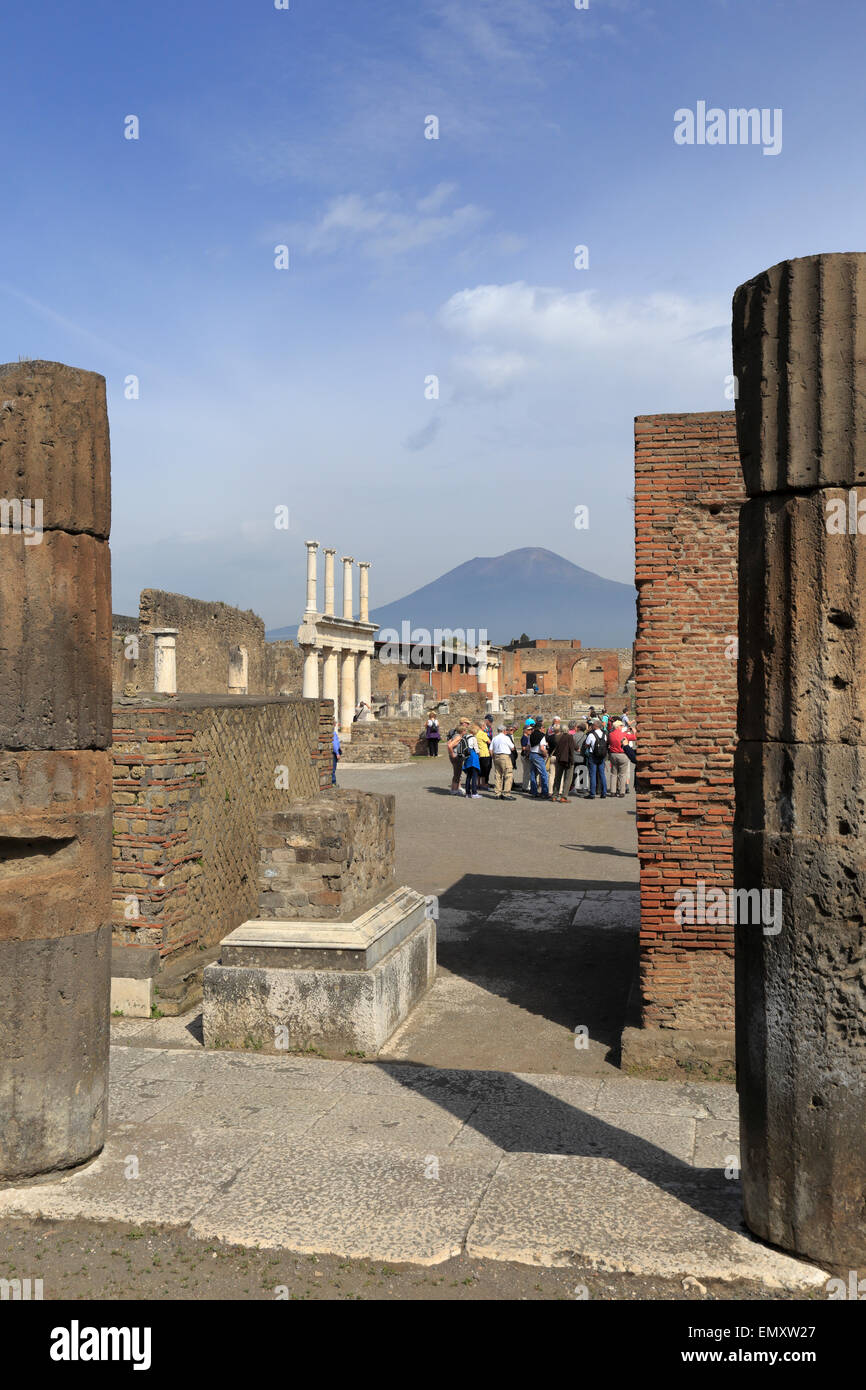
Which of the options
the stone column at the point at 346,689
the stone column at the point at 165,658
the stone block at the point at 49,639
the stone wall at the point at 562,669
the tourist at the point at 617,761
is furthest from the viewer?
the stone wall at the point at 562,669

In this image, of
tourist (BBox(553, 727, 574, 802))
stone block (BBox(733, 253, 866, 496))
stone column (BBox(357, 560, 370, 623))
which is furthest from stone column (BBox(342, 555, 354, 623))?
stone block (BBox(733, 253, 866, 496))

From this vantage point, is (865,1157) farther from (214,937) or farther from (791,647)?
(214,937)

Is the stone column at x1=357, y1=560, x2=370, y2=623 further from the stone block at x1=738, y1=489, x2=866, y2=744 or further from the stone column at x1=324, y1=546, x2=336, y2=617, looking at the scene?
the stone block at x1=738, y1=489, x2=866, y2=744

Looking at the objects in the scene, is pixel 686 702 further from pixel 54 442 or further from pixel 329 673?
pixel 329 673

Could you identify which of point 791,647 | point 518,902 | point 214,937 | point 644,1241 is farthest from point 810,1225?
point 518,902

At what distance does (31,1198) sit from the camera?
13.9ft

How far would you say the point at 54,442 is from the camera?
435 centimetres

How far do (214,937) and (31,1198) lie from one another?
4332 mm

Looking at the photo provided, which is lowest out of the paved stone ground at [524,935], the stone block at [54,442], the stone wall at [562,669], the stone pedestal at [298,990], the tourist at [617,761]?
the paved stone ground at [524,935]

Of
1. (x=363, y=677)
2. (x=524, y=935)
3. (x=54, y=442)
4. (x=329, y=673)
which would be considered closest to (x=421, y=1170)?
(x=54, y=442)

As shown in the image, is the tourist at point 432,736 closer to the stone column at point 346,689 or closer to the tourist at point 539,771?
the stone column at point 346,689

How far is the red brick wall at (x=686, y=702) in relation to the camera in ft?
22.9

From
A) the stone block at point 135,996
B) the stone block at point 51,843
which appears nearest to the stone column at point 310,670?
the stone block at point 135,996

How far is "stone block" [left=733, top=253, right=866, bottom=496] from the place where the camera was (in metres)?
3.56
